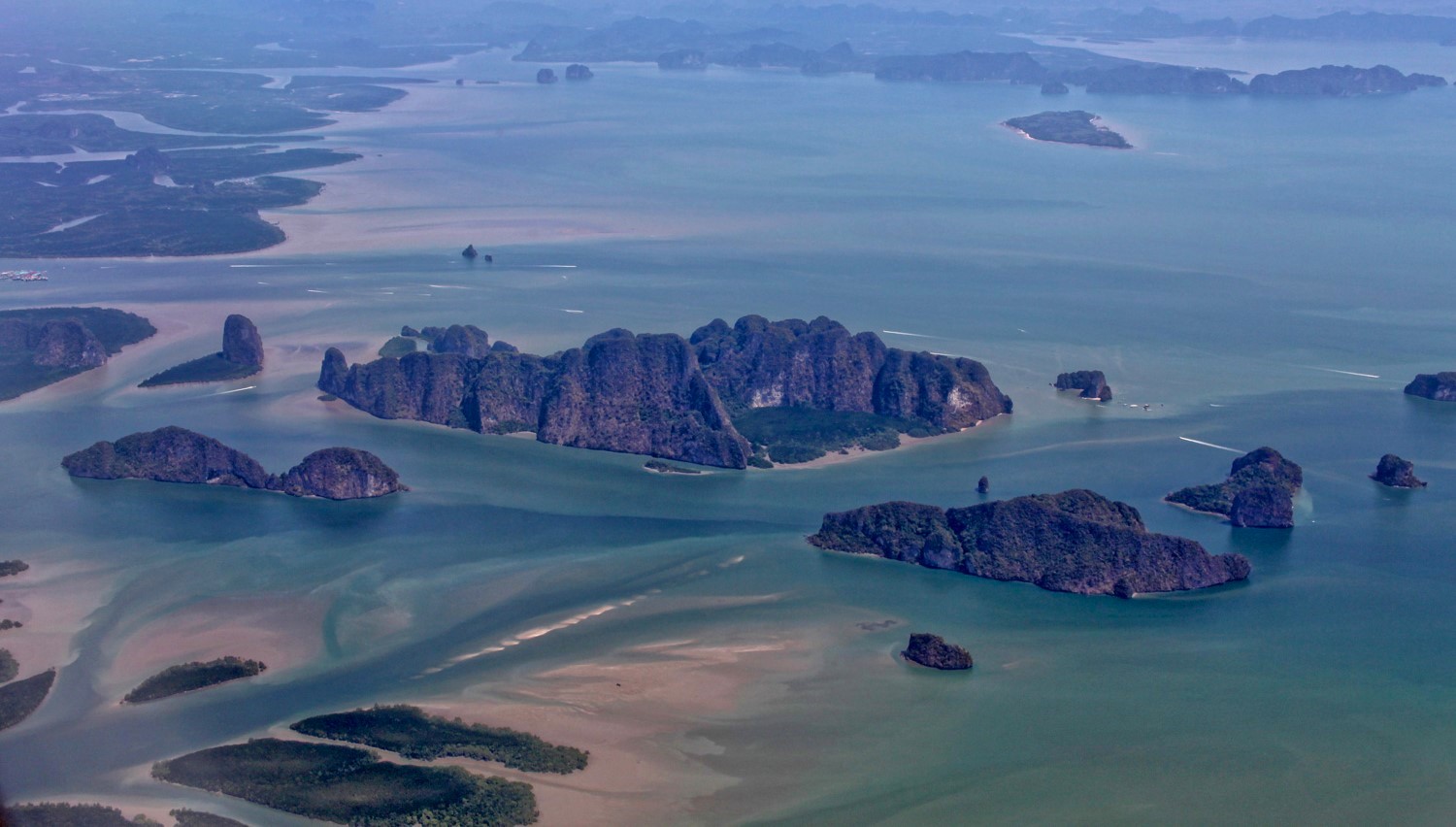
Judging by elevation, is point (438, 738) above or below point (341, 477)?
below

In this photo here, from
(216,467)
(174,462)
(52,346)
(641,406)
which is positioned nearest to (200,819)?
(216,467)

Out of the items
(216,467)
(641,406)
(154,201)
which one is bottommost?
(216,467)

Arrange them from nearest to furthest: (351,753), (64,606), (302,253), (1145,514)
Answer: (351,753), (64,606), (1145,514), (302,253)

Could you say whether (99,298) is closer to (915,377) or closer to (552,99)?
(915,377)

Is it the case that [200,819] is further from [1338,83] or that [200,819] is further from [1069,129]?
[1338,83]

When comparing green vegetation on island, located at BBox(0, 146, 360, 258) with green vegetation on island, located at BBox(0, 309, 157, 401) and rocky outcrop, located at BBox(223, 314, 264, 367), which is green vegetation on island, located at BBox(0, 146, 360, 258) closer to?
green vegetation on island, located at BBox(0, 309, 157, 401)

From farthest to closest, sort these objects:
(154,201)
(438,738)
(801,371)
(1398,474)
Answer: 1. (154,201)
2. (801,371)
3. (1398,474)
4. (438,738)

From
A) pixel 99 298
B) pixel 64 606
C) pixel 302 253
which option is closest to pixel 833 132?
pixel 302 253

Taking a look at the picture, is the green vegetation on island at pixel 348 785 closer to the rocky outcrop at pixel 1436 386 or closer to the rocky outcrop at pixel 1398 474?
the rocky outcrop at pixel 1398 474
